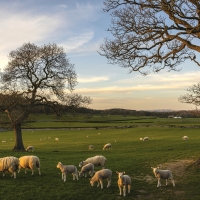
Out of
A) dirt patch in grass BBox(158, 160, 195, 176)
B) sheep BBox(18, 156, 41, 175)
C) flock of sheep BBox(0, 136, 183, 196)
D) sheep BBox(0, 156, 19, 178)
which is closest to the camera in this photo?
flock of sheep BBox(0, 136, 183, 196)

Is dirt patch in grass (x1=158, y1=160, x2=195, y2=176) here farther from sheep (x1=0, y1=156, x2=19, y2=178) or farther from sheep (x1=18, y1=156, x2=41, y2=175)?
sheep (x1=0, y1=156, x2=19, y2=178)

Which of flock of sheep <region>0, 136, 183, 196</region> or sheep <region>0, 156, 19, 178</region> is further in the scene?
sheep <region>0, 156, 19, 178</region>

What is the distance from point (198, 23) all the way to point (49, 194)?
11738mm

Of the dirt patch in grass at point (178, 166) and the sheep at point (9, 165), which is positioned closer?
the sheep at point (9, 165)

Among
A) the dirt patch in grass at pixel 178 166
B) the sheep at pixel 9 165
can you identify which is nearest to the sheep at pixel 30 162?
the sheep at pixel 9 165

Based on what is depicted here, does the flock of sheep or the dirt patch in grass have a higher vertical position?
the flock of sheep

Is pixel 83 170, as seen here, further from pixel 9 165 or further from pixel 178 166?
pixel 178 166

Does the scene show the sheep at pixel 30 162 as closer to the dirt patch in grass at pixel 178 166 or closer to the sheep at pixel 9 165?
the sheep at pixel 9 165

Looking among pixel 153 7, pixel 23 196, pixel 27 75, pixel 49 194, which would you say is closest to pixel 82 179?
pixel 49 194

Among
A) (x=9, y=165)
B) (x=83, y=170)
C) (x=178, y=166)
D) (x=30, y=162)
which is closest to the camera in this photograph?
(x=83, y=170)

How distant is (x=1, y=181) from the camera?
551 inches

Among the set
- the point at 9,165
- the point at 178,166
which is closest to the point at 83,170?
the point at 9,165

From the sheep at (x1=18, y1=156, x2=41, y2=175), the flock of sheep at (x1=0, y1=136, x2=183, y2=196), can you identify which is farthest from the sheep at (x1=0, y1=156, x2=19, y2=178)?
the sheep at (x1=18, y1=156, x2=41, y2=175)

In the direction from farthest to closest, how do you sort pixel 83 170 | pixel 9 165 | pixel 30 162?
pixel 30 162, pixel 9 165, pixel 83 170
